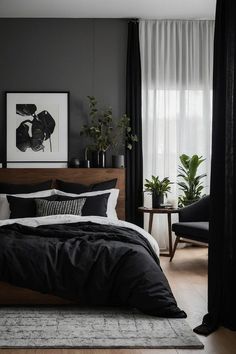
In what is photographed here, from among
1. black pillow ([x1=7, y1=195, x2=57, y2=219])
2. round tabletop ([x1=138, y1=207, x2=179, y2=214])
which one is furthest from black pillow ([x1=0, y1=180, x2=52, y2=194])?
round tabletop ([x1=138, y1=207, x2=179, y2=214])

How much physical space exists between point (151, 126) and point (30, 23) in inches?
87.5

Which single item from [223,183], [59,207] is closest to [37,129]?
[59,207]

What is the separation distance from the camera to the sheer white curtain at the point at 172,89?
7.25 m

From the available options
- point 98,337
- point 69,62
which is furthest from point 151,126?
point 98,337

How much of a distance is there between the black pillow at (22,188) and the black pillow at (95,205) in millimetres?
494

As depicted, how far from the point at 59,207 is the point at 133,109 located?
6.50ft

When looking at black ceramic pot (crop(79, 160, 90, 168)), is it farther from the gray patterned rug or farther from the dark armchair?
the gray patterned rug

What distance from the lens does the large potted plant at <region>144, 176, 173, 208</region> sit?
681 cm

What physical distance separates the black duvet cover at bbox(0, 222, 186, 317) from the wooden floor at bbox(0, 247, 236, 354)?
37cm

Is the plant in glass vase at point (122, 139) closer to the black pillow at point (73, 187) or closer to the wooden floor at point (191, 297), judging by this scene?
the black pillow at point (73, 187)

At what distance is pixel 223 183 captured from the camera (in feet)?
12.1

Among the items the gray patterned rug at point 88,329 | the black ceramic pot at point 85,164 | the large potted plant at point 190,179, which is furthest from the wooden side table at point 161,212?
the gray patterned rug at point 88,329

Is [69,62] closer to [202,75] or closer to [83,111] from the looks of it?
[83,111]

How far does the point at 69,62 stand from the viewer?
721cm
